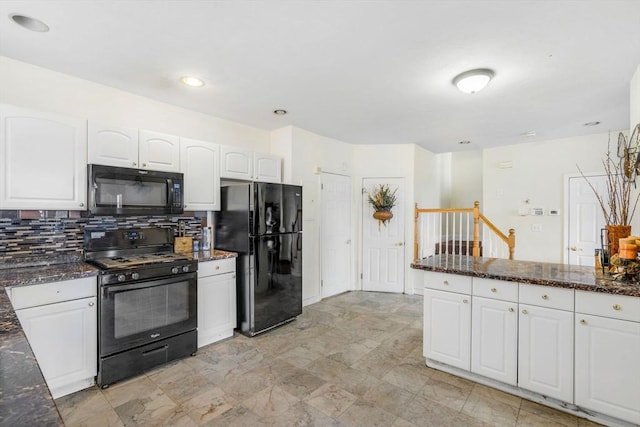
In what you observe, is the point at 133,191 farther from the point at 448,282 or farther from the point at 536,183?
the point at 536,183

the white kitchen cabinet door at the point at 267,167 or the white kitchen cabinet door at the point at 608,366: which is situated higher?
the white kitchen cabinet door at the point at 267,167

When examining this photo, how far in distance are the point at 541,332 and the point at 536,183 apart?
3.62m

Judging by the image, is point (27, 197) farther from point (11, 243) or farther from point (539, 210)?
point (539, 210)

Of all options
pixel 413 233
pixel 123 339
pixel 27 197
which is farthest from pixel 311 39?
pixel 413 233

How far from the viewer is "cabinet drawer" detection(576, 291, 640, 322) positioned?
6.06ft

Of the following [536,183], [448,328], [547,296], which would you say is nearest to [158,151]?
[448,328]

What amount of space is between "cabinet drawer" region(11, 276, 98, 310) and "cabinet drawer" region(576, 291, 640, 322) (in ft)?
11.2

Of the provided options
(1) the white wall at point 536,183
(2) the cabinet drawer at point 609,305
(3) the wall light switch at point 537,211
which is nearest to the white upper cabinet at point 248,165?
(2) the cabinet drawer at point 609,305

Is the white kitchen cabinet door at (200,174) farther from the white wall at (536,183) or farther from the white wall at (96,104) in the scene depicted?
the white wall at (536,183)

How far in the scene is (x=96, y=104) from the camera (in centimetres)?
279

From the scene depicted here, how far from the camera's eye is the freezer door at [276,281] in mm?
3312

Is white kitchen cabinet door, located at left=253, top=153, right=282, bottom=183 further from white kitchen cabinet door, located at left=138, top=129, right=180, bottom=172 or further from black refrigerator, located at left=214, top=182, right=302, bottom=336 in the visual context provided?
white kitchen cabinet door, located at left=138, top=129, right=180, bottom=172

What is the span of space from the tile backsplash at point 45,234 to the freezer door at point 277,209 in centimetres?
125

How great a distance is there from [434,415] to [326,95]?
111 inches
